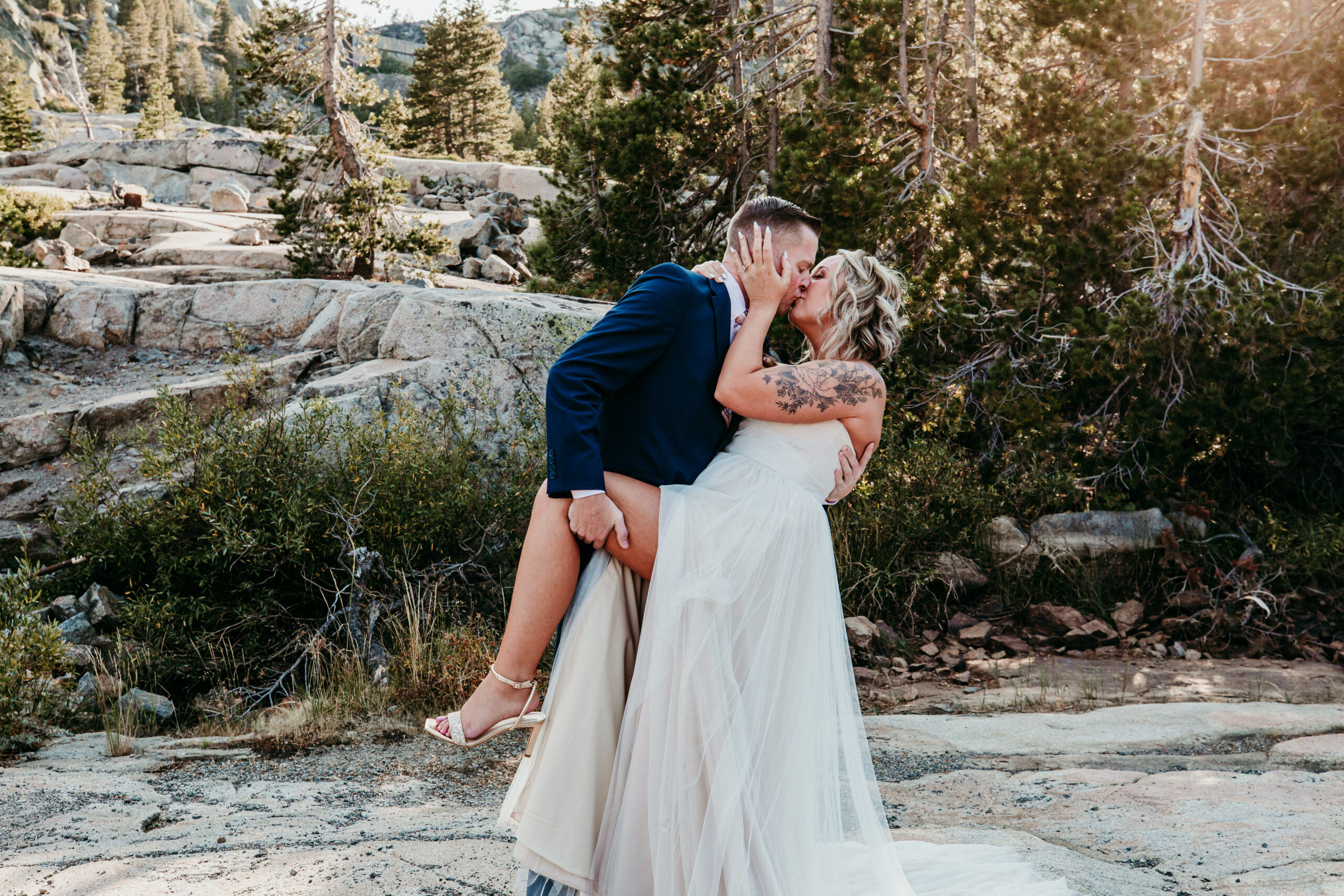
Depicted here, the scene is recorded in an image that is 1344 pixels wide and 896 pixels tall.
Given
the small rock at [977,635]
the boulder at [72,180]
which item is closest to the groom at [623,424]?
the small rock at [977,635]

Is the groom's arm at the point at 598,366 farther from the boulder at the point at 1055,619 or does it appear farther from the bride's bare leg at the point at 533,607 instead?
the boulder at the point at 1055,619

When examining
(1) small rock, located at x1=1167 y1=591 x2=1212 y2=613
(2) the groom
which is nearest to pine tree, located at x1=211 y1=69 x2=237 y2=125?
(1) small rock, located at x1=1167 y1=591 x2=1212 y2=613

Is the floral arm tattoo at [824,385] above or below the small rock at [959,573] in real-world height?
above

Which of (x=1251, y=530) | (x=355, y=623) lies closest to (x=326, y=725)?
(x=355, y=623)

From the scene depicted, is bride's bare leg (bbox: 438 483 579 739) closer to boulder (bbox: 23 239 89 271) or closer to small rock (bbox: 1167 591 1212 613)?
small rock (bbox: 1167 591 1212 613)

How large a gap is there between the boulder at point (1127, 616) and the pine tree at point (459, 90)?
3578 cm

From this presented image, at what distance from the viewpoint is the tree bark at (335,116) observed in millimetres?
11273

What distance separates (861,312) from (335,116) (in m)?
10.2

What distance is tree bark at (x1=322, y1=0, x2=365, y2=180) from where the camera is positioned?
11.3m

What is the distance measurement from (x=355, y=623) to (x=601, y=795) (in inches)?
128

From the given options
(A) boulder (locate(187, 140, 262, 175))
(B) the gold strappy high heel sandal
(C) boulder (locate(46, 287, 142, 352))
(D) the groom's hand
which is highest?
(A) boulder (locate(187, 140, 262, 175))

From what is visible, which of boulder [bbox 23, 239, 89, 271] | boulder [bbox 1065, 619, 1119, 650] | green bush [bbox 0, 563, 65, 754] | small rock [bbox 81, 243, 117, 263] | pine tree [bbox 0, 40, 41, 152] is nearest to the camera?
green bush [bbox 0, 563, 65, 754]

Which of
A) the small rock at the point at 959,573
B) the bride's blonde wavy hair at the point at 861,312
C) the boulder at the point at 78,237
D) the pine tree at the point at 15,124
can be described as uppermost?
the pine tree at the point at 15,124

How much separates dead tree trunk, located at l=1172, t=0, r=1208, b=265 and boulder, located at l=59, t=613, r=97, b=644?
7842 millimetres
